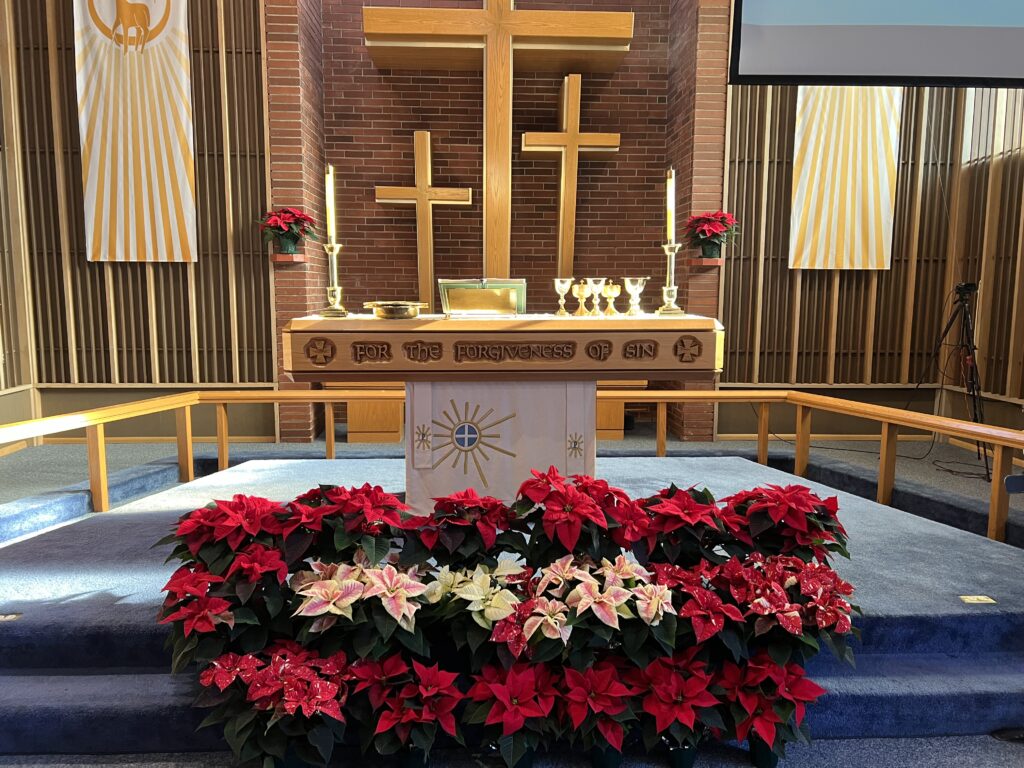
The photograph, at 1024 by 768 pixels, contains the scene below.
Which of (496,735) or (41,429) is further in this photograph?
(41,429)

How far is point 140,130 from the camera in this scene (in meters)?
5.62

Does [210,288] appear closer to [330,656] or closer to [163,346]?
[163,346]

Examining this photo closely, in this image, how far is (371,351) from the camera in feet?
9.53

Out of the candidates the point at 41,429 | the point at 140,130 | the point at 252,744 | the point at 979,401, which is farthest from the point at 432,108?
the point at 252,744

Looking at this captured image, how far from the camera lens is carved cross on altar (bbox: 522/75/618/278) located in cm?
562

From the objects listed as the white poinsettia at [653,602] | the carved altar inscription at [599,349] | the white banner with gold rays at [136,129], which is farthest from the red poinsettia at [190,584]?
the white banner with gold rays at [136,129]

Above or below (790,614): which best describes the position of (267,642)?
below

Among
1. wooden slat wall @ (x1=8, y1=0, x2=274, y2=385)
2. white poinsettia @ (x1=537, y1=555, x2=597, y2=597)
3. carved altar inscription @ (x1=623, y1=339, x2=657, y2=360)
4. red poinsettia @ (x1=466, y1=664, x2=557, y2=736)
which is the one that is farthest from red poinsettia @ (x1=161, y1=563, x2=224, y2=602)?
wooden slat wall @ (x1=8, y1=0, x2=274, y2=385)

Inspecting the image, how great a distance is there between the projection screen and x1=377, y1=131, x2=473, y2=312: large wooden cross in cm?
281

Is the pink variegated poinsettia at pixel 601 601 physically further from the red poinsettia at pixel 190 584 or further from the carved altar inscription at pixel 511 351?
the carved altar inscription at pixel 511 351

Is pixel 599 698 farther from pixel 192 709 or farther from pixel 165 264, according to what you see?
pixel 165 264

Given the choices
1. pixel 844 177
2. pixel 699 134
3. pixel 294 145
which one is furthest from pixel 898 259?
pixel 294 145

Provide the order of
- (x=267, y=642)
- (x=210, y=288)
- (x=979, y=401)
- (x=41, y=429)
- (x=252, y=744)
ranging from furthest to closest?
(x=210, y=288), (x=979, y=401), (x=41, y=429), (x=267, y=642), (x=252, y=744)

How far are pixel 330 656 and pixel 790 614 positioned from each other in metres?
1.27
